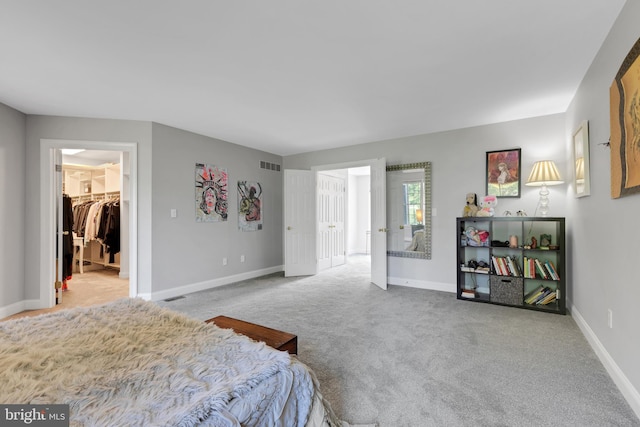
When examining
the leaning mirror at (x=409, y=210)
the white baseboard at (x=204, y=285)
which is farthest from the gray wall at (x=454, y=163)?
the white baseboard at (x=204, y=285)

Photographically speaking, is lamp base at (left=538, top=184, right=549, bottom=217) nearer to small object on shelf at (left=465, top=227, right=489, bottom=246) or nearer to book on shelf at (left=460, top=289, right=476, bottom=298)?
small object on shelf at (left=465, top=227, right=489, bottom=246)

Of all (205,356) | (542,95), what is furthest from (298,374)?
(542,95)

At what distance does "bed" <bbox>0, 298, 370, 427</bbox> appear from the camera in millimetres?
926

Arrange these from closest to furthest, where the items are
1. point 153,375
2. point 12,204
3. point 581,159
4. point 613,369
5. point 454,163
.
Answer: point 153,375 < point 613,369 < point 581,159 < point 12,204 < point 454,163

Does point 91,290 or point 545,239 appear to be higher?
point 545,239

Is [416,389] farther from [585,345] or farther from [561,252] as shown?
[561,252]

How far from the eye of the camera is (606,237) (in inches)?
85.9

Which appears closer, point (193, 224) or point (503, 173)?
point (503, 173)

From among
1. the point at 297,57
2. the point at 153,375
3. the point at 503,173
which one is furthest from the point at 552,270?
the point at 153,375

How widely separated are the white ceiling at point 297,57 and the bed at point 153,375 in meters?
1.86

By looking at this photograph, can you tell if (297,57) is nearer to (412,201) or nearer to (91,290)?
(412,201)

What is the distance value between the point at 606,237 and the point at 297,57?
2.72 m

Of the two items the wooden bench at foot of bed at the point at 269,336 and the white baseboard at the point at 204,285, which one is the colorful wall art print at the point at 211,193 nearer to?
the white baseboard at the point at 204,285

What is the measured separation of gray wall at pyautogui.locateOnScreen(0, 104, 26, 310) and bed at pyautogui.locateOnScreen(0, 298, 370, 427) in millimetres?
2615
